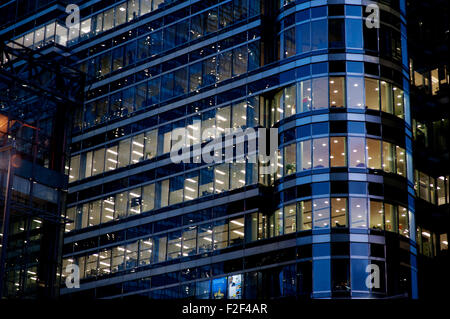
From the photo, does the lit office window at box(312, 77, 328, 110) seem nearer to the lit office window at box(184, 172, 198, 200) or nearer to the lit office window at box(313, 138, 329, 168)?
the lit office window at box(313, 138, 329, 168)

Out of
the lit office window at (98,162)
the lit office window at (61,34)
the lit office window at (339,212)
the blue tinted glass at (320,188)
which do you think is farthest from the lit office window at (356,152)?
the lit office window at (61,34)

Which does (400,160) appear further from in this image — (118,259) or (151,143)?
→ (118,259)

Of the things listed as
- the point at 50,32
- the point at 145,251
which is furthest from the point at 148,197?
the point at 50,32

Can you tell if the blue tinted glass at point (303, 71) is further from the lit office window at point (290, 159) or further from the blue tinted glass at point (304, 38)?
the lit office window at point (290, 159)

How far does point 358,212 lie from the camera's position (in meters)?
53.6

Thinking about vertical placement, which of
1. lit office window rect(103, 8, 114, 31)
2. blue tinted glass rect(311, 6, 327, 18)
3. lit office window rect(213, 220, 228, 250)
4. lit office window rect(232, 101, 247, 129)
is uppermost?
lit office window rect(103, 8, 114, 31)

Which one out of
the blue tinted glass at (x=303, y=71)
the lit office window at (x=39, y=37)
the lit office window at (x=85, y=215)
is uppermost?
the lit office window at (x=39, y=37)

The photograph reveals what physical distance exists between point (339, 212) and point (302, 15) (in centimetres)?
1423

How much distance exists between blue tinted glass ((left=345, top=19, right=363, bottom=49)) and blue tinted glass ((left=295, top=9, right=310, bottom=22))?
2.77m

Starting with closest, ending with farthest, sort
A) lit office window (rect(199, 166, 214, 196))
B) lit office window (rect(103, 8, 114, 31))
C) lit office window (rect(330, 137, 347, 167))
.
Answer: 1. lit office window (rect(330, 137, 347, 167))
2. lit office window (rect(199, 166, 214, 196))
3. lit office window (rect(103, 8, 114, 31))

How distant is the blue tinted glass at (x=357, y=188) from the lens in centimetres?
5409

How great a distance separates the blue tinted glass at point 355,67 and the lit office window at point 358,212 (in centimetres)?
895

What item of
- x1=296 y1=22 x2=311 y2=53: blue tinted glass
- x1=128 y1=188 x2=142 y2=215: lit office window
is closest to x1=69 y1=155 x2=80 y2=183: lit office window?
x1=128 y1=188 x2=142 y2=215: lit office window

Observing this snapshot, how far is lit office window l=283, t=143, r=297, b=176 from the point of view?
184ft
